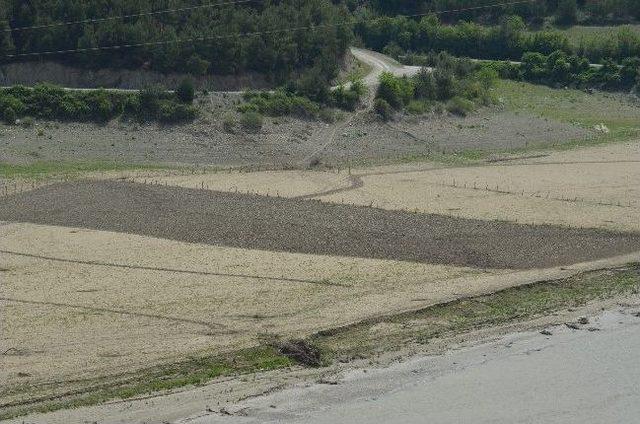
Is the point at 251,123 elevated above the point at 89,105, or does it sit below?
below

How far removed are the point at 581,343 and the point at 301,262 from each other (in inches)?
295

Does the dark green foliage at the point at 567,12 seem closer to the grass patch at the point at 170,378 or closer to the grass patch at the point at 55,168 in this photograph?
the grass patch at the point at 55,168

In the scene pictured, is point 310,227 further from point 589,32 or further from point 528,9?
point 528,9

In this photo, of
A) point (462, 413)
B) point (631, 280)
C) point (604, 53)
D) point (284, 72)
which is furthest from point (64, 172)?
point (604, 53)

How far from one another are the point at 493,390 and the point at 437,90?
32.5m

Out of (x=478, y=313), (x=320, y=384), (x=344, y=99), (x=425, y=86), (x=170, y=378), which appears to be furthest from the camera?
(x=425, y=86)

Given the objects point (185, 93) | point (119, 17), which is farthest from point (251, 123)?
point (119, 17)

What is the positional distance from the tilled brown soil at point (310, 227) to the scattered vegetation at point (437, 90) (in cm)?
1645

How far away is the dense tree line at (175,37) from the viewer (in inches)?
2111

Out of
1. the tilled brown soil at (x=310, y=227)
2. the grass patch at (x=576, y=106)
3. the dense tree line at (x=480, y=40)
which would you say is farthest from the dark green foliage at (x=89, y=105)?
the dense tree line at (x=480, y=40)

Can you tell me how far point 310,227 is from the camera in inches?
1446

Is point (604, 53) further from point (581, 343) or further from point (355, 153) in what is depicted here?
point (581, 343)

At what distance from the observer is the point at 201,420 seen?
24625mm

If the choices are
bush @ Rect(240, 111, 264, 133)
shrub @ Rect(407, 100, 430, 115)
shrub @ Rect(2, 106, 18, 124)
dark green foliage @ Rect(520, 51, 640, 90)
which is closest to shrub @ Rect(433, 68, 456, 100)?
shrub @ Rect(407, 100, 430, 115)
